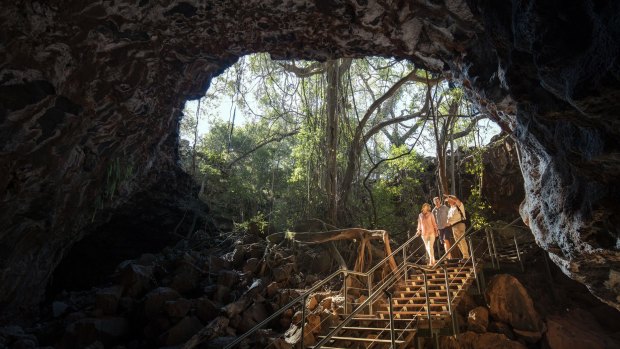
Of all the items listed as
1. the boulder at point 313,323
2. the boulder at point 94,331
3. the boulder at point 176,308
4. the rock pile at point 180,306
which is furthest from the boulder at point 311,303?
the boulder at point 94,331

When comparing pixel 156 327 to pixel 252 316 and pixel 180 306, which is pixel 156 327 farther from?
pixel 252 316

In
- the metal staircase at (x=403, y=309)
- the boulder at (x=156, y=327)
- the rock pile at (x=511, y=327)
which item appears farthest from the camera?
the rock pile at (x=511, y=327)

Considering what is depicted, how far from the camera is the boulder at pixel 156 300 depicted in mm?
5548

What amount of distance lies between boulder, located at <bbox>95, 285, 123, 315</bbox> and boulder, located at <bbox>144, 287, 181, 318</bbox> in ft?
1.86

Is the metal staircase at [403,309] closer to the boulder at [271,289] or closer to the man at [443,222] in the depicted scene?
the man at [443,222]

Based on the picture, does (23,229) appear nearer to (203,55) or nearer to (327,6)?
(203,55)

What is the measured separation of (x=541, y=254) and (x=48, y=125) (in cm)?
916

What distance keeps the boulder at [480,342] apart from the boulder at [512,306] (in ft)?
1.21

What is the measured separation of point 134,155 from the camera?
6.27 metres

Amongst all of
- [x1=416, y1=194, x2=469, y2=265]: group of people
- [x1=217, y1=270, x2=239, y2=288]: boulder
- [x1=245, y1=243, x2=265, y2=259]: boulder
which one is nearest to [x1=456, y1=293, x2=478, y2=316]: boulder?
[x1=416, y1=194, x2=469, y2=265]: group of people

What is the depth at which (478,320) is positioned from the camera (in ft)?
20.4

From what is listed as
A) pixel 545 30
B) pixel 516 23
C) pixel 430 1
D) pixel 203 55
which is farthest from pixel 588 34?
pixel 203 55

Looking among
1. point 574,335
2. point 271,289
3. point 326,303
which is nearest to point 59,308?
point 271,289

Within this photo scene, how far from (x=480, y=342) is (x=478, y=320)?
367 millimetres
